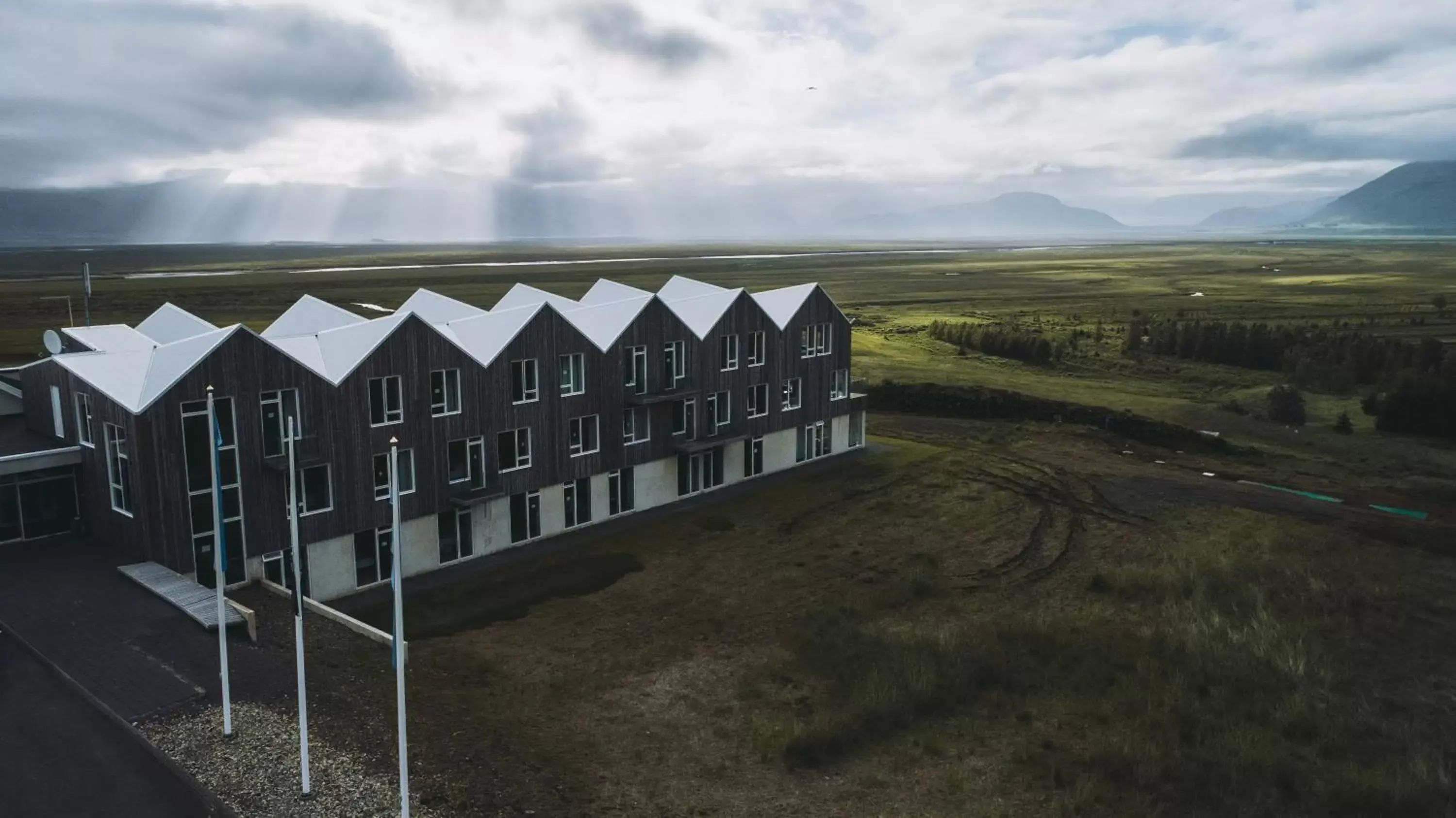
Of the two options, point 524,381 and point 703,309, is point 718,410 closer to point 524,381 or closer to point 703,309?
point 703,309

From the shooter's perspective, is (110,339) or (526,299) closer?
(110,339)

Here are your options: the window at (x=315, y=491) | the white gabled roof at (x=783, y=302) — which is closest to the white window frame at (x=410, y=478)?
the window at (x=315, y=491)

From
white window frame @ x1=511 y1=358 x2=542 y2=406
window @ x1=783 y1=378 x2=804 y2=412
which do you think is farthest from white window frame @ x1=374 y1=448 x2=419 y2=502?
window @ x1=783 y1=378 x2=804 y2=412

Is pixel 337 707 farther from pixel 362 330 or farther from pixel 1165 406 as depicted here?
pixel 1165 406

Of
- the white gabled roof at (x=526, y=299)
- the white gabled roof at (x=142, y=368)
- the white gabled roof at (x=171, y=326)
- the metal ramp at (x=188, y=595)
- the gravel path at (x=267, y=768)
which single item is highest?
the white gabled roof at (x=526, y=299)

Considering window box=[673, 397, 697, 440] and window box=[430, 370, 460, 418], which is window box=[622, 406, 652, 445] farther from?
window box=[430, 370, 460, 418]

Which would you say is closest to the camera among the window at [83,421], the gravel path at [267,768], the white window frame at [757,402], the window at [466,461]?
the gravel path at [267,768]

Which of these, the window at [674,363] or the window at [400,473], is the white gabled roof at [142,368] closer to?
the window at [400,473]

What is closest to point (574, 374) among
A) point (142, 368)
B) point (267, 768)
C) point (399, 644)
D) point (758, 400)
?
point (758, 400)
